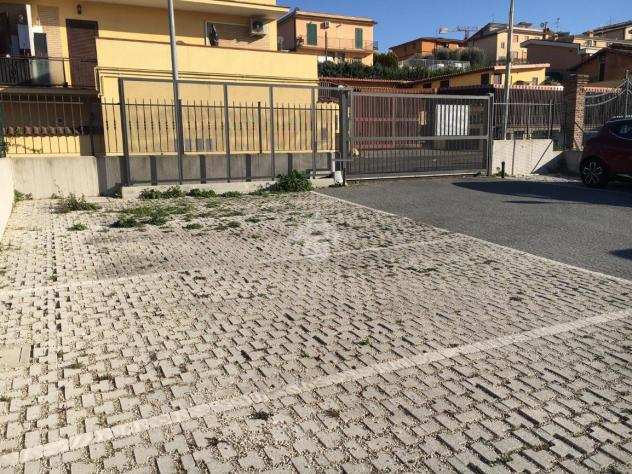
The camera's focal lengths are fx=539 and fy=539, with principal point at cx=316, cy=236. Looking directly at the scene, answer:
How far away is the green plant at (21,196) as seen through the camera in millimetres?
12395

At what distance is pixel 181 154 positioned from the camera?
13.6 meters

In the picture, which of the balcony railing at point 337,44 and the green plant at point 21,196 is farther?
the balcony railing at point 337,44

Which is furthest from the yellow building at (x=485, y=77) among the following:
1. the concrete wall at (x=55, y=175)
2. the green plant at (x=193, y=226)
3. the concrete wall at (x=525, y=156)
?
the green plant at (x=193, y=226)

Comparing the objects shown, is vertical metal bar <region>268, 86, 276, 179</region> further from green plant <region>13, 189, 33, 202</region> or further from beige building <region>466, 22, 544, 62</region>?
beige building <region>466, 22, 544, 62</region>

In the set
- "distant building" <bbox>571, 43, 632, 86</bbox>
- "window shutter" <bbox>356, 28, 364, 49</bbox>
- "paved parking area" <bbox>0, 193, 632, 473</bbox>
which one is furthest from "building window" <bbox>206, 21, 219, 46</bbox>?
"window shutter" <bbox>356, 28, 364, 49</bbox>

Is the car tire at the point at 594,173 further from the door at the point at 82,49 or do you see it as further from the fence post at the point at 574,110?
the door at the point at 82,49

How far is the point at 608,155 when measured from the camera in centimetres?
1381

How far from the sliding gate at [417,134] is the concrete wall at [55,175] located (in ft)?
22.3

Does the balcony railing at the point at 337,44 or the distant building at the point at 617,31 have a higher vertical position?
the distant building at the point at 617,31

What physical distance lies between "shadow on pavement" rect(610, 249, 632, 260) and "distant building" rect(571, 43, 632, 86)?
42.0 m

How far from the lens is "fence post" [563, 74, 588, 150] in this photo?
18266 millimetres

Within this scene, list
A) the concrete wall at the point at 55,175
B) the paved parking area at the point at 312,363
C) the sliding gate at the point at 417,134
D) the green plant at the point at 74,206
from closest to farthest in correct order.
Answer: the paved parking area at the point at 312,363
the green plant at the point at 74,206
the concrete wall at the point at 55,175
the sliding gate at the point at 417,134

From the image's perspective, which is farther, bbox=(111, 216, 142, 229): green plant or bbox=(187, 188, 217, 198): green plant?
bbox=(187, 188, 217, 198): green plant

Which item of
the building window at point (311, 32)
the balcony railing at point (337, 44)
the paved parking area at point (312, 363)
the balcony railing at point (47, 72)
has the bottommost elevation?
the paved parking area at point (312, 363)
